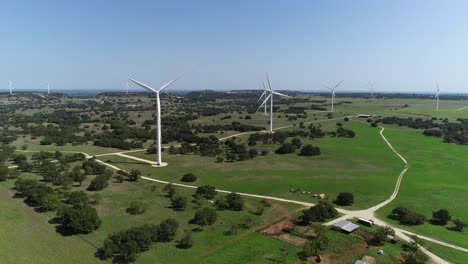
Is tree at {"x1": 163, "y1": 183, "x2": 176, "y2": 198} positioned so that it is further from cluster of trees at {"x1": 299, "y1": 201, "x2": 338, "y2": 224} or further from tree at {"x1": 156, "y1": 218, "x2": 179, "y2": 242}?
cluster of trees at {"x1": 299, "y1": 201, "x2": 338, "y2": 224}

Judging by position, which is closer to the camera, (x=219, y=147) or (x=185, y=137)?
(x=219, y=147)

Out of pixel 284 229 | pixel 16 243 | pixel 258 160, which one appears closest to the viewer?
pixel 16 243

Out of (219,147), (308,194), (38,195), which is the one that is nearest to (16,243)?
(38,195)

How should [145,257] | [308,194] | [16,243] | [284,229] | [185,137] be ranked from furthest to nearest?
[185,137] → [308,194] → [284,229] → [16,243] → [145,257]

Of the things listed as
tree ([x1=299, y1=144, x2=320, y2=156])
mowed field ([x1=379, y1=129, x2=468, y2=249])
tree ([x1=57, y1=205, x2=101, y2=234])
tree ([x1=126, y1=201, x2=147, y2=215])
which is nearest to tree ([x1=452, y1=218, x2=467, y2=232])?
mowed field ([x1=379, y1=129, x2=468, y2=249])

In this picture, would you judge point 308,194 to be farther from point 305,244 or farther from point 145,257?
point 145,257
